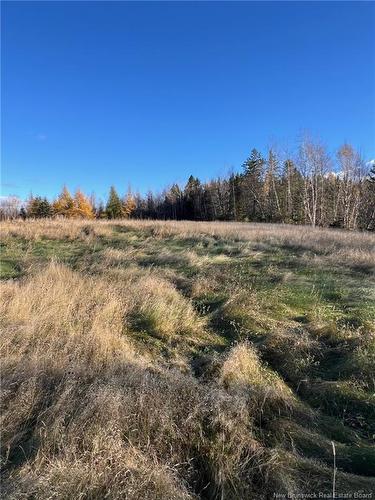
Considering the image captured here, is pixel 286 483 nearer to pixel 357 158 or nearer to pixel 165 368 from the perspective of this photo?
pixel 165 368

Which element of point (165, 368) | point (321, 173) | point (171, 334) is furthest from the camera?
point (321, 173)

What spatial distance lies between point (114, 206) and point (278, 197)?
31651 mm

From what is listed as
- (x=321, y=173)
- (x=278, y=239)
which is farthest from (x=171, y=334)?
(x=321, y=173)

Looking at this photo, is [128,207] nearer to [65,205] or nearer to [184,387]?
[65,205]

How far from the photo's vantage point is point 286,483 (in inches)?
112

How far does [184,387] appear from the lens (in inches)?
148

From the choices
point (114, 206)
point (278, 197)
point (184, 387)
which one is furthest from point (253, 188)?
point (184, 387)

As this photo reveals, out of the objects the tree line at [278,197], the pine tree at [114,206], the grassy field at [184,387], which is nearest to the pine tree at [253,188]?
the tree line at [278,197]

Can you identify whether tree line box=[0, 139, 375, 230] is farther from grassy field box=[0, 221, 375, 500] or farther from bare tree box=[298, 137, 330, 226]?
grassy field box=[0, 221, 375, 500]

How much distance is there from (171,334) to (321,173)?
44.4 metres

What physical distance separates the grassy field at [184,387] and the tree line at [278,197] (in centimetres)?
3769

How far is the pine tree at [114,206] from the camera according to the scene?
70.5 m

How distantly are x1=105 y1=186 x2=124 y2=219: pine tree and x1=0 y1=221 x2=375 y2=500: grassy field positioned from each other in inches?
2481

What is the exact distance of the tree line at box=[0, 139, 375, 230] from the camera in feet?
151
